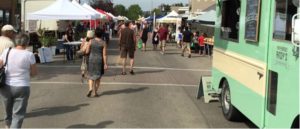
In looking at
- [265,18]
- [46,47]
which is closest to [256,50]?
[265,18]

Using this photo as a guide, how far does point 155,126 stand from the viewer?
8.52 meters

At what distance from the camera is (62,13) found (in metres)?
21.3

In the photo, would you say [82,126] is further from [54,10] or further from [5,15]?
[5,15]

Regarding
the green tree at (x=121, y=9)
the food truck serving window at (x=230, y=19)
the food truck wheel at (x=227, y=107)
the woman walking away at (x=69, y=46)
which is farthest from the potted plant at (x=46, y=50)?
the green tree at (x=121, y=9)

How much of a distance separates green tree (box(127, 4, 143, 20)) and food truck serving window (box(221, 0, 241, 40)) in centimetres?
12134

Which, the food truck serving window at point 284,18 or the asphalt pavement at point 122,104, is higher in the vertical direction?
the food truck serving window at point 284,18

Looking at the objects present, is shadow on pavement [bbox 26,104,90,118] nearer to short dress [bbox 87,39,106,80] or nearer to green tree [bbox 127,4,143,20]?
short dress [bbox 87,39,106,80]

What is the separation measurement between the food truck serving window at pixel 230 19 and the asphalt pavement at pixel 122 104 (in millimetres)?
1542

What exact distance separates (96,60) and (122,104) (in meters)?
1.54

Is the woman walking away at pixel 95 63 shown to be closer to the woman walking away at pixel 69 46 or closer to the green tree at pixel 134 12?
the woman walking away at pixel 69 46

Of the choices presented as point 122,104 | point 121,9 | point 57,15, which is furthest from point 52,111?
point 121,9

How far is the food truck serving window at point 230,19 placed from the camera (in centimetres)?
866

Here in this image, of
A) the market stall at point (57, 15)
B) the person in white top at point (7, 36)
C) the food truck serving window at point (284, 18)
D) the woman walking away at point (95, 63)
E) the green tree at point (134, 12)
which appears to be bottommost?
the woman walking away at point (95, 63)

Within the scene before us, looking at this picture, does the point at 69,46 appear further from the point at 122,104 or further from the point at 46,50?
the point at 122,104
